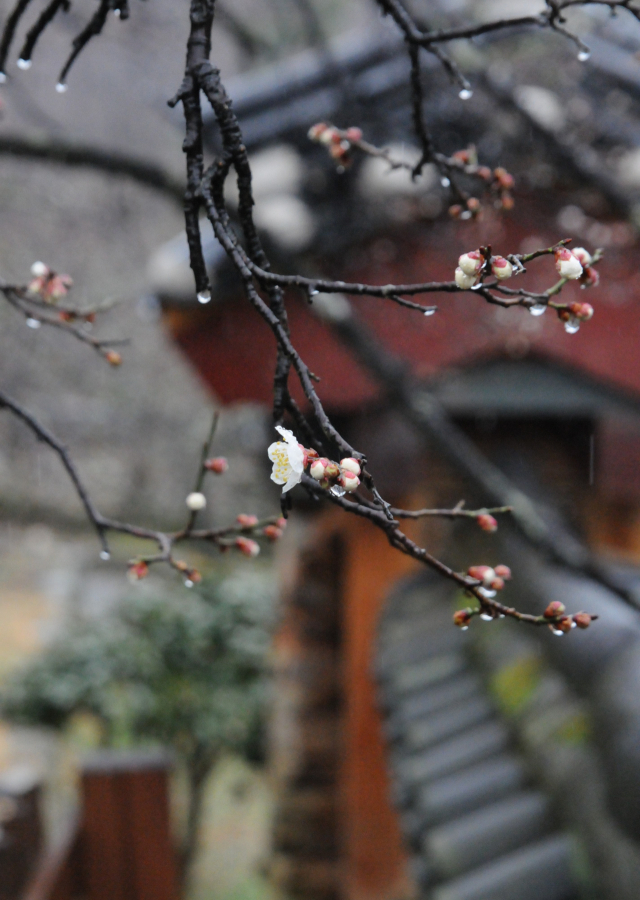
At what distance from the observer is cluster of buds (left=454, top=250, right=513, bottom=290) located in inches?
21.4

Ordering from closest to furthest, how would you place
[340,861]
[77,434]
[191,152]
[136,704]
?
[191,152] < [340,861] < [136,704] < [77,434]

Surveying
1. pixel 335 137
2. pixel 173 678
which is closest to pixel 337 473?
pixel 335 137

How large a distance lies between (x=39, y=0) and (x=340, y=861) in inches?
216

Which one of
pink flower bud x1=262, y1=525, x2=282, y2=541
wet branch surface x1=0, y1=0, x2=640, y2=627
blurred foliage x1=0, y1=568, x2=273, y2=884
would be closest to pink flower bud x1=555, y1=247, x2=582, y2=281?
wet branch surface x1=0, y1=0, x2=640, y2=627

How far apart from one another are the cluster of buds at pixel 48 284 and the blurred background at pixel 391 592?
12 cm

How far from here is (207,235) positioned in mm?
2660

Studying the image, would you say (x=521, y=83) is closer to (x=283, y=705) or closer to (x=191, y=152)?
(x=191, y=152)

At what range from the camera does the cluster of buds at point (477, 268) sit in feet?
1.78

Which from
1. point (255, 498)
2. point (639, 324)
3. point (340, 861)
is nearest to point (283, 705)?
point (340, 861)

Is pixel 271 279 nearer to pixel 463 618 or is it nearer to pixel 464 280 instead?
pixel 464 280

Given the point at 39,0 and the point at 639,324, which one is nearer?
the point at 639,324

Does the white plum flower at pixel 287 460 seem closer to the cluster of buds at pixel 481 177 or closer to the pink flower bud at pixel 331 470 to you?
the pink flower bud at pixel 331 470

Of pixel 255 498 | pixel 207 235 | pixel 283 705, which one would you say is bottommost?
pixel 283 705

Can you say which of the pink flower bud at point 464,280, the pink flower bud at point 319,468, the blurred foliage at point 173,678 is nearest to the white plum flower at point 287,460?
the pink flower bud at point 319,468
